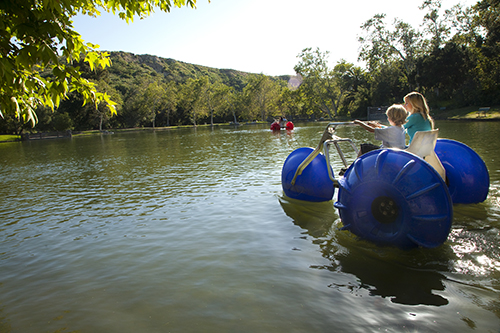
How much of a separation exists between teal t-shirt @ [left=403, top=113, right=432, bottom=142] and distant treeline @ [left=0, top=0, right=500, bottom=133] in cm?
4769

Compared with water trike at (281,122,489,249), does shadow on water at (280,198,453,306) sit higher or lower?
lower

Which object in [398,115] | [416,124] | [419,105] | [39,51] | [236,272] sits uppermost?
[39,51]

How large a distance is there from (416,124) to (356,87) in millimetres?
79877

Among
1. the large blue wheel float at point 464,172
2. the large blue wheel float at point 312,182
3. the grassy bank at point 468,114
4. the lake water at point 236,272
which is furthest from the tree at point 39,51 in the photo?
the grassy bank at point 468,114

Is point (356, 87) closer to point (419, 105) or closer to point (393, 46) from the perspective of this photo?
point (393, 46)

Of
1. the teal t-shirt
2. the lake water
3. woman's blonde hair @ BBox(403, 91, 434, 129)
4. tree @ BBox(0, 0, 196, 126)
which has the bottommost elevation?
the lake water

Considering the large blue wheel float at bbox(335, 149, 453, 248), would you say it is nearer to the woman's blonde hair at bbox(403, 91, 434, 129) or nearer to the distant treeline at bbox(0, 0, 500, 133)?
the woman's blonde hair at bbox(403, 91, 434, 129)

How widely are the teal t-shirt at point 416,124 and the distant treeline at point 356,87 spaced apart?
47689 mm

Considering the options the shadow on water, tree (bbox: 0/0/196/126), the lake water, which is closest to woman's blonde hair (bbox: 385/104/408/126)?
the lake water

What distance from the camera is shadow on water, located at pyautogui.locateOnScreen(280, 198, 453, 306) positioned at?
3912 millimetres

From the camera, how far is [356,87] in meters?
80.1

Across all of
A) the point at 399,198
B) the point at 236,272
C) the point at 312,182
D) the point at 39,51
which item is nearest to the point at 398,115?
the point at 399,198

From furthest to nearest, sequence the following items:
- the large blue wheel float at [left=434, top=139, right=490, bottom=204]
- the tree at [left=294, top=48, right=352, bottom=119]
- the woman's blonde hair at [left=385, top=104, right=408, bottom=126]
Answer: the tree at [left=294, top=48, right=352, bottom=119] < the large blue wheel float at [left=434, top=139, right=490, bottom=204] < the woman's blonde hair at [left=385, top=104, right=408, bottom=126]

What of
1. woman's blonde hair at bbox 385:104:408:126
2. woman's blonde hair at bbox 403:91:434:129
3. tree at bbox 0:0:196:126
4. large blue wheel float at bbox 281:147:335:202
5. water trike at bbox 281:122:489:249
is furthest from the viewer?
large blue wheel float at bbox 281:147:335:202
